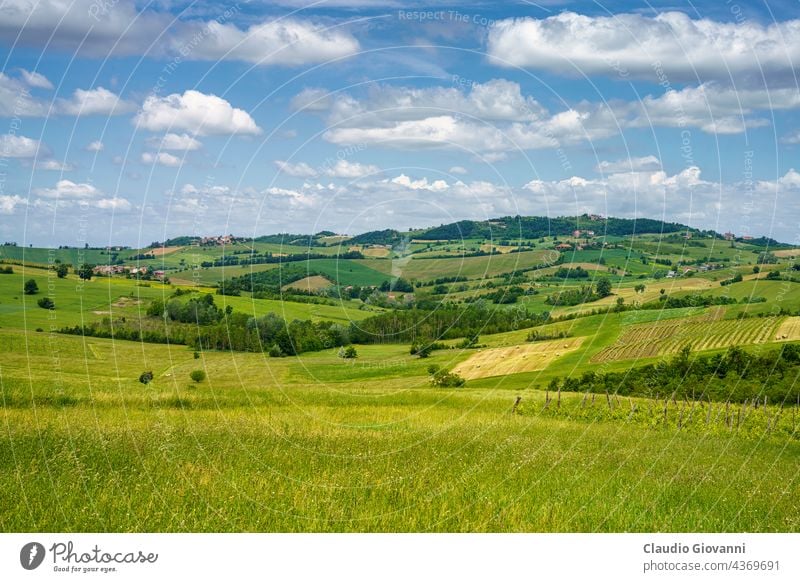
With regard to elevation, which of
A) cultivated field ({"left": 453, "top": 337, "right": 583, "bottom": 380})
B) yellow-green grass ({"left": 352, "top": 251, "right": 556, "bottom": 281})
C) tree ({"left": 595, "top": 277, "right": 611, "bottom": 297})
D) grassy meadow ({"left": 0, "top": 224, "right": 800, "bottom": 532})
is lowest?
cultivated field ({"left": 453, "top": 337, "right": 583, "bottom": 380})

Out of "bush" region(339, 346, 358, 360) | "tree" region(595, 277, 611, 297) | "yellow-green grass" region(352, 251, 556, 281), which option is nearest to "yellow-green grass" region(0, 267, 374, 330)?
"bush" region(339, 346, 358, 360)

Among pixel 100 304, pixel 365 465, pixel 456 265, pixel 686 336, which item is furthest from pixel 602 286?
pixel 365 465

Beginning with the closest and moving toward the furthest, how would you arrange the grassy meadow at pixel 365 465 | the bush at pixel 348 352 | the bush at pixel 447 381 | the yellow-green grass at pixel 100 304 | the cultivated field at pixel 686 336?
the grassy meadow at pixel 365 465, the yellow-green grass at pixel 100 304, the bush at pixel 348 352, the bush at pixel 447 381, the cultivated field at pixel 686 336

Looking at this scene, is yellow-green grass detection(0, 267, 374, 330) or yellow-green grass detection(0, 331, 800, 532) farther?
yellow-green grass detection(0, 267, 374, 330)

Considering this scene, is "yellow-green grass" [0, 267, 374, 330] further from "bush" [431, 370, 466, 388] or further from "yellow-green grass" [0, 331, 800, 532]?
"yellow-green grass" [0, 331, 800, 532]

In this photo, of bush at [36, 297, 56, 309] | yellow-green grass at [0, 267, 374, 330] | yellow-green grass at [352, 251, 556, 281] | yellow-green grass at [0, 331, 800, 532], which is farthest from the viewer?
yellow-green grass at [352, 251, 556, 281]

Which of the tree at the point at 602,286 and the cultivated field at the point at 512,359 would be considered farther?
the tree at the point at 602,286

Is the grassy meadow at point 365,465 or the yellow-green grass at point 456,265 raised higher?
the yellow-green grass at point 456,265

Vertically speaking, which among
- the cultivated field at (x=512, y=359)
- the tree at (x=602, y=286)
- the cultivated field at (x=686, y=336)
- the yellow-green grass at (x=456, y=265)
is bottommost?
the cultivated field at (x=512, y=359)

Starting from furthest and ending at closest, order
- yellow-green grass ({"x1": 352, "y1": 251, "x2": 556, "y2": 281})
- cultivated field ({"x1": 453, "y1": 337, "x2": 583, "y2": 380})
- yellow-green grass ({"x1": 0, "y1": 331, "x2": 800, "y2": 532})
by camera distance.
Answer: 1. cultivated field ({"x1": 453, "y1": 337, "x2": 583, "y2": 380})
2. yellow-green grass ({"x1": 352, "y1": 251, "x2": 556, "y2": 281})
3. yellow-green grass ({"x1": 0, "y1": 331, "x2": 800, "y2": 532})

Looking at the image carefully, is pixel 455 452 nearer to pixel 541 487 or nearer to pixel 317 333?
pixel 541 487

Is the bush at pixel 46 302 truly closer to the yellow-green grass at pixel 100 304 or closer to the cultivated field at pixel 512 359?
the yellow-green grass at pixel 100 304

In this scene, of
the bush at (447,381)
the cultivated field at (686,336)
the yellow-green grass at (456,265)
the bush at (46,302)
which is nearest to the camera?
the bush at (46,302)

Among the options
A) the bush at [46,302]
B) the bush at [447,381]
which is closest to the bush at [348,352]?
the bush at [447,381]
